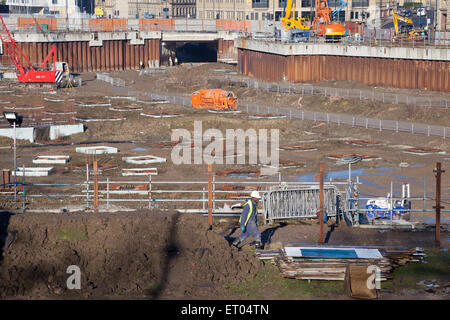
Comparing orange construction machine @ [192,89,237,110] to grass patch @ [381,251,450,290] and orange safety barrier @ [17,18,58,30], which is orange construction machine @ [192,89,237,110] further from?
orange safety barrier @ [17,18,58,30]

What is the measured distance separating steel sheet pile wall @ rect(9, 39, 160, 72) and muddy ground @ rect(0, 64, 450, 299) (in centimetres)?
2568

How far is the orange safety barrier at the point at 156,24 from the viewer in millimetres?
101750

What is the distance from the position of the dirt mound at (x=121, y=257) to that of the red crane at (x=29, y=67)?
54.5 metres

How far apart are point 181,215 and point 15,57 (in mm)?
66271

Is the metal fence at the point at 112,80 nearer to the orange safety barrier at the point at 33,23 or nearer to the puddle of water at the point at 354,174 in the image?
the orange safety barrier at the point at 33,23

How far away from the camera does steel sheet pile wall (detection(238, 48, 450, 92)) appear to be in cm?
5794

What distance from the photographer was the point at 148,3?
5812 inches

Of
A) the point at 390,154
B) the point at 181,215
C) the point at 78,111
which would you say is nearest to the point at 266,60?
the point at 78,111

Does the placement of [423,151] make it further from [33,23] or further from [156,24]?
[156,24]

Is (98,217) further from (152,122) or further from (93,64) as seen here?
(93,64)

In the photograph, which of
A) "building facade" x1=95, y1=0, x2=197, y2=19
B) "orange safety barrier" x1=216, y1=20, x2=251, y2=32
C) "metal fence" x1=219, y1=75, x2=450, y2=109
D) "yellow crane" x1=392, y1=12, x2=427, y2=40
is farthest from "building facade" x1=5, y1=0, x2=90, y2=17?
"metal fence" x1=219, y1=75, x2=450, y2=109
